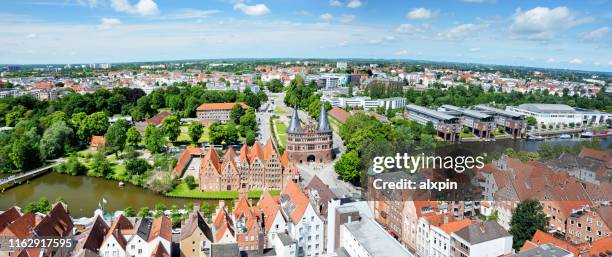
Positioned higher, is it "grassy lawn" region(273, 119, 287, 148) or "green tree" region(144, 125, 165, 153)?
"green tree" region(144, 125, 165, 153)

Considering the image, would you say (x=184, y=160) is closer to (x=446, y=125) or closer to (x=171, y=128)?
(x=171, y=128)

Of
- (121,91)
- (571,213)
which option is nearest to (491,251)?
(571,213)

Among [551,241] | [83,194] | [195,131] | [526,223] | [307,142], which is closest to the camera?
[551,241]

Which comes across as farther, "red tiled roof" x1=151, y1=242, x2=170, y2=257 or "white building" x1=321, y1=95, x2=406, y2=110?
"white building" x1=321, y1=95, x2=406, y2=110

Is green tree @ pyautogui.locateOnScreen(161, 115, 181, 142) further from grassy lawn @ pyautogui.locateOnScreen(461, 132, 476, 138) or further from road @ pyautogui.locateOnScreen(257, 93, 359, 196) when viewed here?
grassy lawn @ pyautogui.locateOnScreen(461, 132, 476, 138)

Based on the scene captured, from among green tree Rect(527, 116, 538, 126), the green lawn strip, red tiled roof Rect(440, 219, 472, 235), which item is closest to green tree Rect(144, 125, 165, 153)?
red tiled roof Rect(440, 219, 472, 235)

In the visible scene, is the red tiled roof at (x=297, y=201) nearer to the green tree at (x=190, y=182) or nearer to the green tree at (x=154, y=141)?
the green tree at (x=190, y=182)

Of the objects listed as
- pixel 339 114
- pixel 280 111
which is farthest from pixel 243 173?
pixel 280 111

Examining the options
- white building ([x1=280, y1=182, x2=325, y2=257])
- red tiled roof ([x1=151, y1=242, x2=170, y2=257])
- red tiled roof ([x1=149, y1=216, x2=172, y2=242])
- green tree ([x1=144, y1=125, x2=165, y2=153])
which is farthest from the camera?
green tree ([x1=144, y1=125, x2=165, y2=153])
